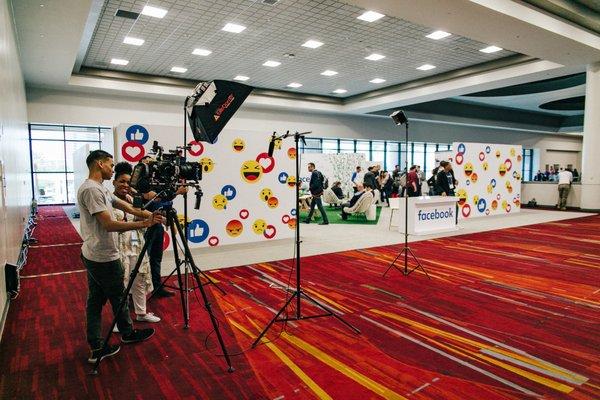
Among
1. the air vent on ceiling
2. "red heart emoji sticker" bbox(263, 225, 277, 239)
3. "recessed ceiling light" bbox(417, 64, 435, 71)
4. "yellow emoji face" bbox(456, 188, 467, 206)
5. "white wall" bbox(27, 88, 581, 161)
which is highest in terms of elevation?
"recessed ceiling light" bbox(417, 64, 435, 71)

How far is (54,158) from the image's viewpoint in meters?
15.4

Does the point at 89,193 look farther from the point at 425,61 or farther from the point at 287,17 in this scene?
the point at 425,61

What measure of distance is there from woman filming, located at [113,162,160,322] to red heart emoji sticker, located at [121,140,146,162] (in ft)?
6.81

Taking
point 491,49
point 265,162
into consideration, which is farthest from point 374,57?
point 265,162

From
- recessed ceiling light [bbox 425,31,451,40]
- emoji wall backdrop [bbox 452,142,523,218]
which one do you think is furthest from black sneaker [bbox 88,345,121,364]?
emoji wall backdrop [bbox 452,142,523,218]

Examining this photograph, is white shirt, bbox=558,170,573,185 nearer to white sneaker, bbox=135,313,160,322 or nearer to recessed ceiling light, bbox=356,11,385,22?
recessed ceiling light, bbox=356,11,385,22

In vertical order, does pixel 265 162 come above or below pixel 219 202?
above

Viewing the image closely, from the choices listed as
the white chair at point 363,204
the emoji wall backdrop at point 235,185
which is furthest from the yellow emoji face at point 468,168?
the emoji wall backdrop at point 235,185

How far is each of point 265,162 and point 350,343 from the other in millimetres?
4193

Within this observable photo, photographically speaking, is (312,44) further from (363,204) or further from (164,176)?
(164,176)

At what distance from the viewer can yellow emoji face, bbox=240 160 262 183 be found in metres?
6.41

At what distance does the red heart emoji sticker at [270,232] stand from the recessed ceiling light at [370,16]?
4427mm

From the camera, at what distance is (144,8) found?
6941 millimetres

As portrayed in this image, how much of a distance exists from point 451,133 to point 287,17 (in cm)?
1608
